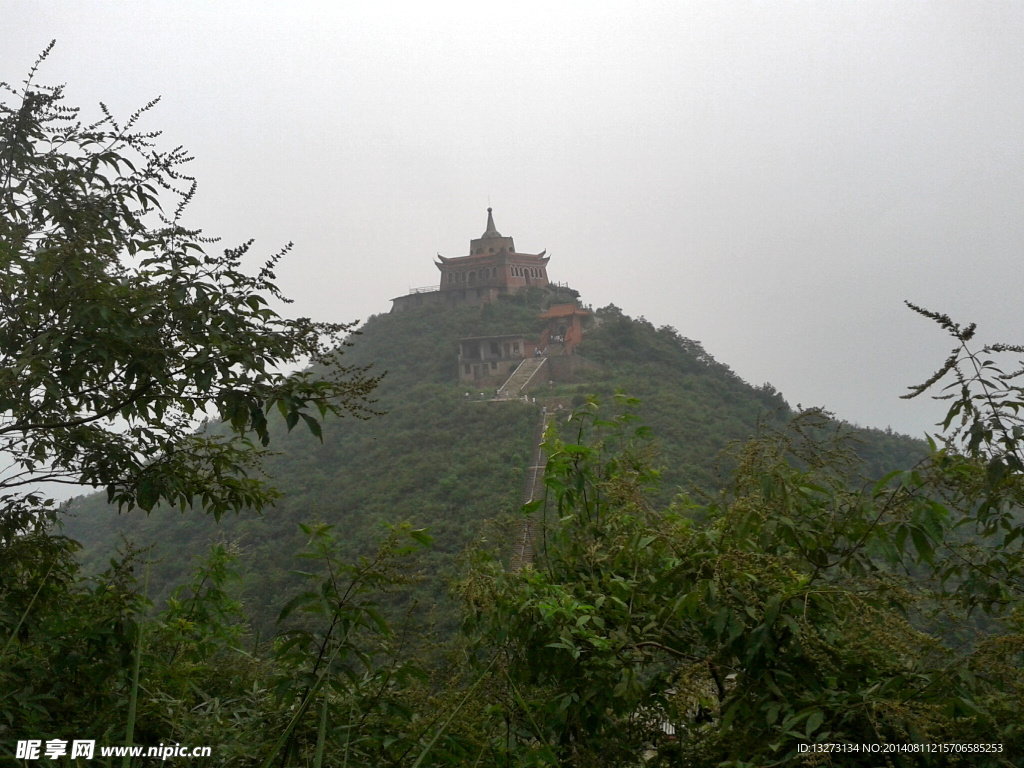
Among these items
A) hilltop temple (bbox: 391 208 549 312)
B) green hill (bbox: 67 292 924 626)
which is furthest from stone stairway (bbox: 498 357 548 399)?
hilltop temple (bbox: 391 208 549 312)

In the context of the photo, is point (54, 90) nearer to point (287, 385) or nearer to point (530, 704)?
point (287, 385)

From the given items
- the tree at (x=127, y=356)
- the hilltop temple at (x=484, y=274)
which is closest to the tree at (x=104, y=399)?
the tree at (x=127, y=356)

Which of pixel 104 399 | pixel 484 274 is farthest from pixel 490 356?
pixel 104 399

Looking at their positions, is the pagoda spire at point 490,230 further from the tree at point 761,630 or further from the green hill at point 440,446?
the tree at point 761,630

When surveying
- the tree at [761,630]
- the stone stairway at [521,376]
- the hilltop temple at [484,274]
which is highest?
the hilltop temple at [484,274]

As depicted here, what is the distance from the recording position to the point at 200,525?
72.6 feet

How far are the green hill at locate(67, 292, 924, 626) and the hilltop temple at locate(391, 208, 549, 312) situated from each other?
119 cm

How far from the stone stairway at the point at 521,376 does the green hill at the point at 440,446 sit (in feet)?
4.04

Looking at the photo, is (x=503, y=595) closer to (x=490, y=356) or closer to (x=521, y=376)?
(x=521, y=376)

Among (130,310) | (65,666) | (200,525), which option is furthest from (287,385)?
(200,525)

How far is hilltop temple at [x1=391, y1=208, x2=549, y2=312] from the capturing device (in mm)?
41766

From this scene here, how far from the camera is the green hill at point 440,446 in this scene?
18984 mm

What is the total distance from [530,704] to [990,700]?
3.46 feet

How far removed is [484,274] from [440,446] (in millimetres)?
17576
